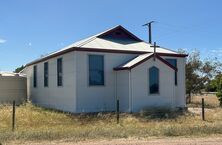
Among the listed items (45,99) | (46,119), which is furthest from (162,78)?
(45,99)

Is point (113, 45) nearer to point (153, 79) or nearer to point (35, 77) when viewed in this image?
point (153, 79)

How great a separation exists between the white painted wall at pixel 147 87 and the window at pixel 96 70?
198 cm

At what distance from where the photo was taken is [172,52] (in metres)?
24.9

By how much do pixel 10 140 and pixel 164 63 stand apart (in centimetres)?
1288

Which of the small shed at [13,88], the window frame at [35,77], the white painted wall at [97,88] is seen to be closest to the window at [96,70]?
the white painted wall at [97,88]

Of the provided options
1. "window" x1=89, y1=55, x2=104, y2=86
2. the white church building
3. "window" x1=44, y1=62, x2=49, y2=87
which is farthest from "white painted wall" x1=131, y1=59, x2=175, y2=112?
"window" x1=44, y1=62, x2=49, y2=87

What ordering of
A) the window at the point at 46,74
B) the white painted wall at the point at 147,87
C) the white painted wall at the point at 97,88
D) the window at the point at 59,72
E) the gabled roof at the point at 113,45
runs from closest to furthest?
the white painted wall at the point at 147,87, the white painted wall at the point at 97,88, the gabled roof at the point at 113,45, the window at the point at 59,72, the window at the point at 46,74

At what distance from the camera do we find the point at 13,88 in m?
32.3

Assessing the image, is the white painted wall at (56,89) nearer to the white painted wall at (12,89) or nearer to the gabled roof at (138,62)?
the white painted wall at (12,89)

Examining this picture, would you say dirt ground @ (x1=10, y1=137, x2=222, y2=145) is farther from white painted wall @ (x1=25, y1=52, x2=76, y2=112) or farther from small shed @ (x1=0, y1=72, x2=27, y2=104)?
small shed @ (x1=0, y1=72, x2=27, y2=104)

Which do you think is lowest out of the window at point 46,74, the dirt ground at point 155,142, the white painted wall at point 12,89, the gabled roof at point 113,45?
the dirt ground at point 155,142

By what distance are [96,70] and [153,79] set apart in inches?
130

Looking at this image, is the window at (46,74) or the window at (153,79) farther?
the window at (46,74)

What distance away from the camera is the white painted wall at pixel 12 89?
3177 cm
